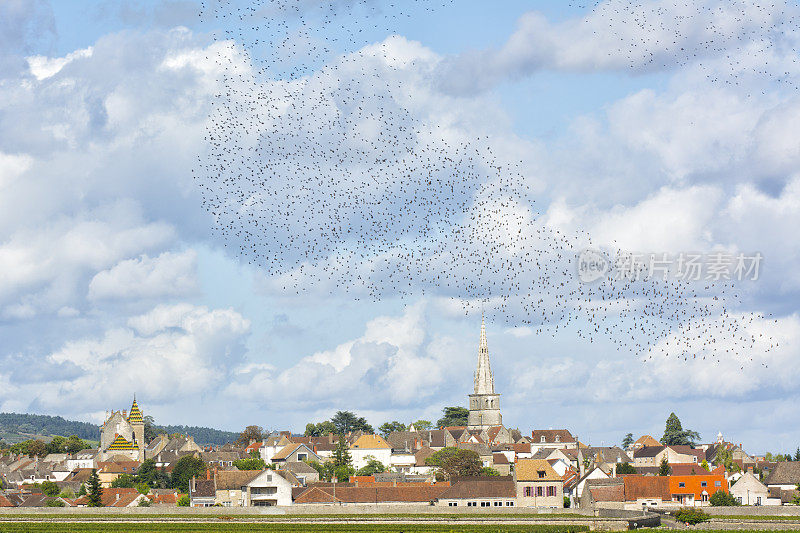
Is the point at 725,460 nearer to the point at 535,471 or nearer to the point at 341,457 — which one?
the point at 341,457

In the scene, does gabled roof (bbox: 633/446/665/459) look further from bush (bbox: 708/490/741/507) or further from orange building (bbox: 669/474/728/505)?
bush (bbox: 708/490/741/507)

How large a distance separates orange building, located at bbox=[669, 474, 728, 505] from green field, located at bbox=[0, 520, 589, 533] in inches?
895

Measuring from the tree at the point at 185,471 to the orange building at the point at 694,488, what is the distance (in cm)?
6256

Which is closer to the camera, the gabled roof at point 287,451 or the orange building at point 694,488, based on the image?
the orange building at point 694,488

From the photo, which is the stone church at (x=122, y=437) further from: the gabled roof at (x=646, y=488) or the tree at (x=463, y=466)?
the gabled roof at (x=646, y=488)

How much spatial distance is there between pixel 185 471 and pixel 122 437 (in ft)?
150

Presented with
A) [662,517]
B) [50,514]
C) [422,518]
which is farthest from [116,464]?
[662,517]

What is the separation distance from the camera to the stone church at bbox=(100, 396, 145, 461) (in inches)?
7106

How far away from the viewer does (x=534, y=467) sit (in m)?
108

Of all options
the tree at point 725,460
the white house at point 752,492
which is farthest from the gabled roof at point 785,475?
the tree at point 725,460

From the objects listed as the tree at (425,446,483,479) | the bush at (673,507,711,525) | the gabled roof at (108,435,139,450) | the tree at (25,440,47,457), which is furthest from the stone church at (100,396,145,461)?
the bush at (673,507,711,525)

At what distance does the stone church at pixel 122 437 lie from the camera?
592 ft

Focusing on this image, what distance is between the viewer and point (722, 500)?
4176 inches

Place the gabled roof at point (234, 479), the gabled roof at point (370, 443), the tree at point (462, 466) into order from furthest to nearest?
the gabled roof at point (370, 443) < the tree at point (462, 466) < the gabled roof at point (234, 479)
